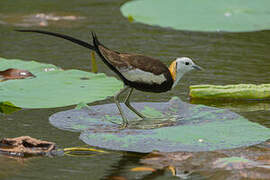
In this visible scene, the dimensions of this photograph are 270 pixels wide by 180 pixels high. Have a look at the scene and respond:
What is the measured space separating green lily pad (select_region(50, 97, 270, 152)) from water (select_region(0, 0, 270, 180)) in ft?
0.46

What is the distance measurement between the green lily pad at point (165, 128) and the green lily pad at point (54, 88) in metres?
0.22

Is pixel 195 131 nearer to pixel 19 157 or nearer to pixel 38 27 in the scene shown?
pixel 19 157

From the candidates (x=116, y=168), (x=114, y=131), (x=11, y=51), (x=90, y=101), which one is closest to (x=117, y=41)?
(x=11, y=51)

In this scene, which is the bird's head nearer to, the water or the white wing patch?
the white wing patch

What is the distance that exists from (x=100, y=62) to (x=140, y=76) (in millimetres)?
2806

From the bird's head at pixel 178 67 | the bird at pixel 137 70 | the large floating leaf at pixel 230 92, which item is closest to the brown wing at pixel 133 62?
the bird at pixel 137 70

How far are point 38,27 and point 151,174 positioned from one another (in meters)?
6.25

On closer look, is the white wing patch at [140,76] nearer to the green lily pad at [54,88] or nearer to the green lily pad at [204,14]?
the green lily pad at [54,88]

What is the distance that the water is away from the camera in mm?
4973

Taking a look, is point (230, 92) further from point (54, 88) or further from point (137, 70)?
point (54, 88)

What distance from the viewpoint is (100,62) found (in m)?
8.62

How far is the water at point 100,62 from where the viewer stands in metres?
4.97

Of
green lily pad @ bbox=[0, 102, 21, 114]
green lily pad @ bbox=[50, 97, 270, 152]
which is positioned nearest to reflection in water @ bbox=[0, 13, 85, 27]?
green lily pad @ bbox=[0, 102, 21, 114]

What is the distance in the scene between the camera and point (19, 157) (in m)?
5.20
